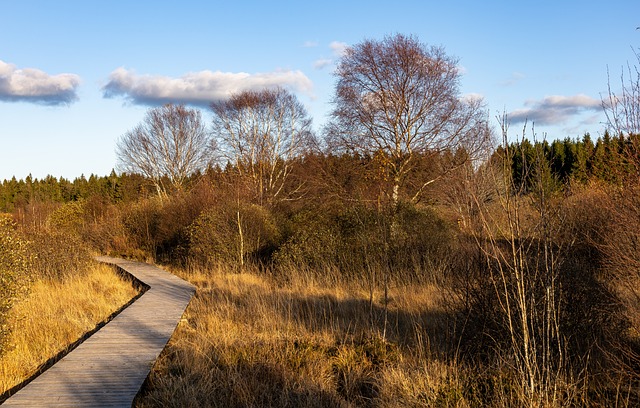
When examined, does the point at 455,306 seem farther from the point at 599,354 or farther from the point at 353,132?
the point at 353,132

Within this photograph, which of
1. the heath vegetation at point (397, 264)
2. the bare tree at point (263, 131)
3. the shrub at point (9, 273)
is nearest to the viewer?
the heath vegetation at point (397, 264)

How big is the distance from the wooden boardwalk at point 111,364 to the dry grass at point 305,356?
21 centimetres

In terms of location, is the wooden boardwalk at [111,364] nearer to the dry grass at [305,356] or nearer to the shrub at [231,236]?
the dry grass at [305,356]

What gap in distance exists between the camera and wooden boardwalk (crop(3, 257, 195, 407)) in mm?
4914

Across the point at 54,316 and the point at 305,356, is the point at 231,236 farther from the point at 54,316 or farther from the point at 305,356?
the point at 305,356

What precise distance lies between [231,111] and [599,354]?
95.1 feet

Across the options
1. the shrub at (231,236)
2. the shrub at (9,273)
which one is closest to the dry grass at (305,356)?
the shrub at (9,273)

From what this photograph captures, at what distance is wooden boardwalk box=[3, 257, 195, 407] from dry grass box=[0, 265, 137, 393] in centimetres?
37

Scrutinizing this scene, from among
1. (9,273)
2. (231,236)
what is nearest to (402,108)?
(231,236)

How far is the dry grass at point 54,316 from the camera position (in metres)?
6.26

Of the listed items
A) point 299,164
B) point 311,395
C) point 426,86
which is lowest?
point 311,395

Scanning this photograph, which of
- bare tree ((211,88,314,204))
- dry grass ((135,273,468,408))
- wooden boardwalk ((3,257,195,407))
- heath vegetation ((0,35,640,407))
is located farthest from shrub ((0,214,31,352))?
bare tree ((211,88,314,204))

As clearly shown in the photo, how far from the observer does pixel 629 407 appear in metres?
4.51

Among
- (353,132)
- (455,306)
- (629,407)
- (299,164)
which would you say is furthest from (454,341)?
(299,164)
